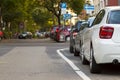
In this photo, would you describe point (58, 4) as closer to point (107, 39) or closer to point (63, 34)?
point (63, 34)

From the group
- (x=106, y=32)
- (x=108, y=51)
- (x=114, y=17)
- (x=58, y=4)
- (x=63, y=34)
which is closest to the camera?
(x=108, y=51)

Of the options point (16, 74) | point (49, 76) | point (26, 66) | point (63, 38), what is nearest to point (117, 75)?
point (49, 76)

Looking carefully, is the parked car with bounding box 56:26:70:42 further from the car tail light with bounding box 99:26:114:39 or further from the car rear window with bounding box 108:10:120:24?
the car tail light with bounding box 99:26:114:39

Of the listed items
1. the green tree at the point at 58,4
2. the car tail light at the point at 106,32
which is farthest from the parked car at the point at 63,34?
the car tail light at the point at 106,32

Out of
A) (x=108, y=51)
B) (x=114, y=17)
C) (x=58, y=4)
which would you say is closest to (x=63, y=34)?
(x=58, y=4)

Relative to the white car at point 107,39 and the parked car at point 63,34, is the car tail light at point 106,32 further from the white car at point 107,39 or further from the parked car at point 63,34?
the parked car at point 63,34

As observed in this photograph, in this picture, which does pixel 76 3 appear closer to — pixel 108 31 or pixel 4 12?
pixel 4 12

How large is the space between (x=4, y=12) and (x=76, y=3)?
8.62 meters

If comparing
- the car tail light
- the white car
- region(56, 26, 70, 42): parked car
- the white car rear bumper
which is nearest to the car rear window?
the white car

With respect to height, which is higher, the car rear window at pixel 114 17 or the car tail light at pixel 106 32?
the car rear window at pixel 114 17

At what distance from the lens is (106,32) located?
1102 centimetres

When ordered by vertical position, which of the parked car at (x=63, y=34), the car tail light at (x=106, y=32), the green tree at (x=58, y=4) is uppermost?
the green tree at (x=58, y=4)

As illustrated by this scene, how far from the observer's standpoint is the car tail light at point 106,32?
36.0ft

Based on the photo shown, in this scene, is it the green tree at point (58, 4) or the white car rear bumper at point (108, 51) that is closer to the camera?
the white car rear bumper at point (108, 51)
